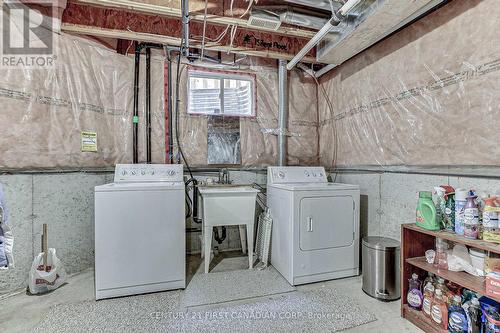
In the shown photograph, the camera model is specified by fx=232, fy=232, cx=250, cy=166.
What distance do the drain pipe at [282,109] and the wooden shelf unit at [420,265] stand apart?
5.45ft

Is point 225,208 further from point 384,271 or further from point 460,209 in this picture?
point 460,209

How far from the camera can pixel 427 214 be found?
63.0 inches

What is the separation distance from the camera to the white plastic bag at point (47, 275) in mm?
1956

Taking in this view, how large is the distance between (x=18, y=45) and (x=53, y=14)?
45cm

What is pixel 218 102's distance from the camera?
121 inches

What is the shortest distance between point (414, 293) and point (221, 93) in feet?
9.27

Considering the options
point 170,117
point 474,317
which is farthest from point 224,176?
point 474,317

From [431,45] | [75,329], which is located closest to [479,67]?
[431,45]

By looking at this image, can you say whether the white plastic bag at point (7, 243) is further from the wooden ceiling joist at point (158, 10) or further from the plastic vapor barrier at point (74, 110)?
the wooden ceiling joist at point (158, 10)

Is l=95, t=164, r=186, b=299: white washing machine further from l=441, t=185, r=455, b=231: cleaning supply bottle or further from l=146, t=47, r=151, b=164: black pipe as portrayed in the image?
l=441, t=185, r=455, b=231: cleaning supply bottle

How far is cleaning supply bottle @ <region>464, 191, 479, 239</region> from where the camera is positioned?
1.37m

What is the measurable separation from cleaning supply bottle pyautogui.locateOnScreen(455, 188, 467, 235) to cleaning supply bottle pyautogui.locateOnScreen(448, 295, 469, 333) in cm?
43

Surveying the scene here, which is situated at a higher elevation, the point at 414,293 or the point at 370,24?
the point at 370,24

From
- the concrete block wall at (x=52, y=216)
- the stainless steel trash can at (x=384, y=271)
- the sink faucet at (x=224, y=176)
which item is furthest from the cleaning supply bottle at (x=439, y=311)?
the concrete block wall at (x=52, y=216)
